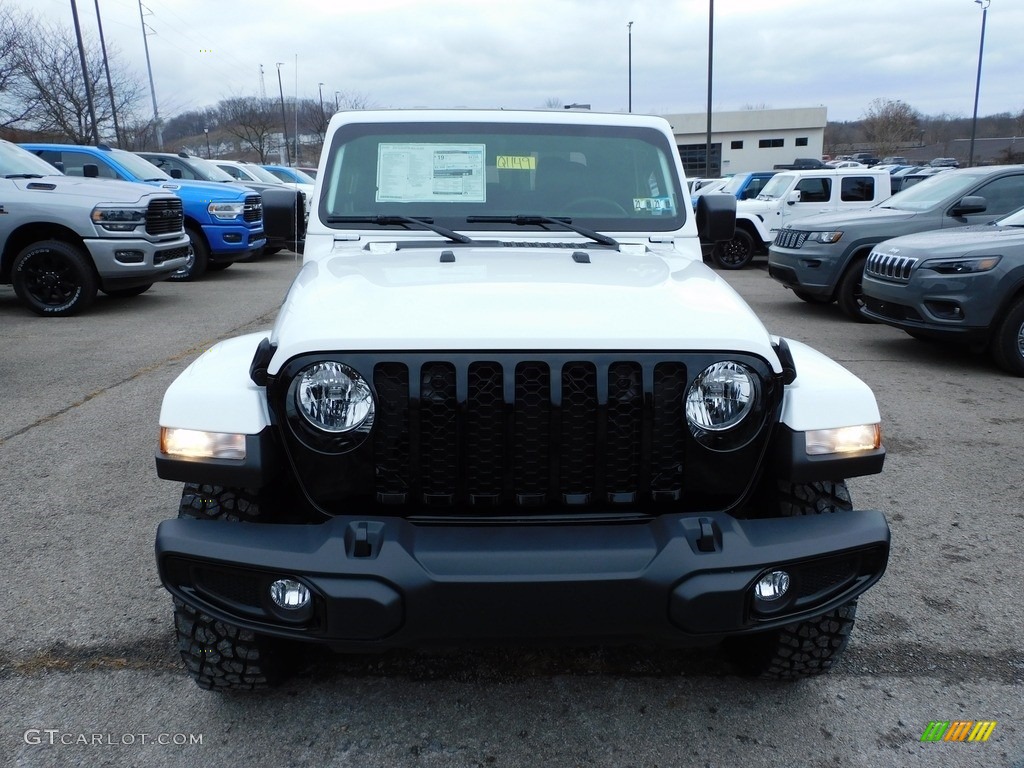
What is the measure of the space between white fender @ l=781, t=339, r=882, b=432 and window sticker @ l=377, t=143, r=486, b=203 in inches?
66.4

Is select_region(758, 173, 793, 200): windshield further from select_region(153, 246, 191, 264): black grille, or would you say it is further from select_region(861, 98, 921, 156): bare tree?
select_region(861, 98, 921, 156): bare tree

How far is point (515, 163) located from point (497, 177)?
0.10 meters

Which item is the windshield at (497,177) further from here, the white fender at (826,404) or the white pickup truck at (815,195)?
the white pickup truck at (815,195)

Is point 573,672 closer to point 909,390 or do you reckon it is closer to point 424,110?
point 424,110

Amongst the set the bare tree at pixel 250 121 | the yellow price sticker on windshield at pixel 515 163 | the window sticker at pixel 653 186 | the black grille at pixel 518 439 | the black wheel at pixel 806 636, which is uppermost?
the bare tree at pixel 250 121

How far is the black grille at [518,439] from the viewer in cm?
211

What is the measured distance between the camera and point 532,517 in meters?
2.20

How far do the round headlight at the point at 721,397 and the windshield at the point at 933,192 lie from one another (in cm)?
801

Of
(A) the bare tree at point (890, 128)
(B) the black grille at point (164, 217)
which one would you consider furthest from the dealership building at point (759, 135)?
(B) the black grille at point (164, 217)

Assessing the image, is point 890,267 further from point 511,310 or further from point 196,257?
point 196,257

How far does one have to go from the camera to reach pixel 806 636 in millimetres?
Result: 2434

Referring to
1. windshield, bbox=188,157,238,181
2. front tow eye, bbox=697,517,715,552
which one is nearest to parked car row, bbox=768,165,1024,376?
front tow eye, bbox=697,517,715,552

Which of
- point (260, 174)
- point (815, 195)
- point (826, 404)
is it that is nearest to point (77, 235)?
point (826, 404)

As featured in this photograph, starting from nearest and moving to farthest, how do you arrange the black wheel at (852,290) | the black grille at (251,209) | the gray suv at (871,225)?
1. the gray suv at (871,225)
2. the black wheel at (852,290)
3. the black grille at (251,209)
